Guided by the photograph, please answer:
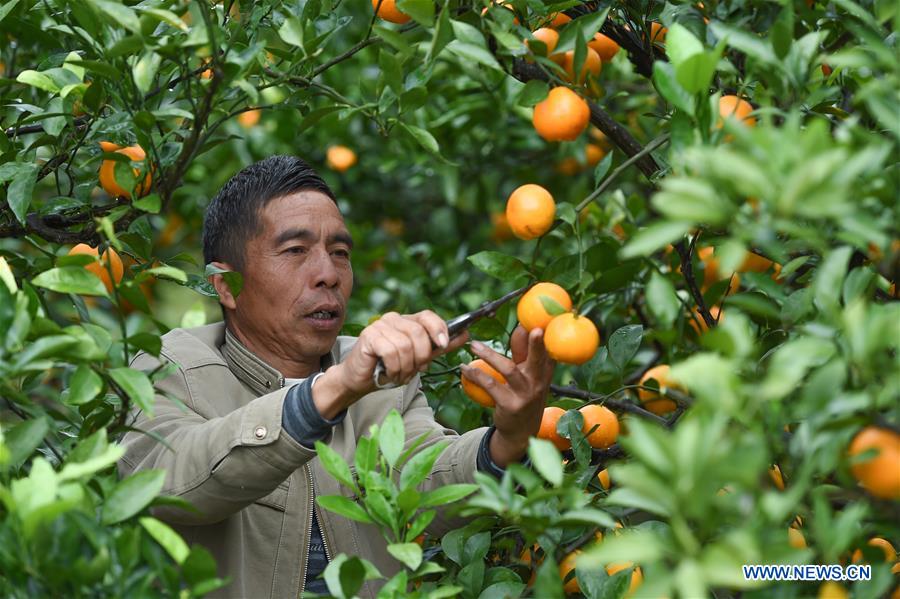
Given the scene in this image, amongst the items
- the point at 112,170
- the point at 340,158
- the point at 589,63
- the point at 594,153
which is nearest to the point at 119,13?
the point at 112,170

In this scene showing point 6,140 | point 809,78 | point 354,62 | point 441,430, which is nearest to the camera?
point 809,78

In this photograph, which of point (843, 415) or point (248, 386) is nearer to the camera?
point (843, 415)

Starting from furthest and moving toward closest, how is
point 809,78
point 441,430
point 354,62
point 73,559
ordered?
1. point 354,62
2. point 441,430
3. point 809,78
4. point 73,559

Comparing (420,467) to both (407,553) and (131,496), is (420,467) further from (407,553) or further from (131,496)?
(131,496)

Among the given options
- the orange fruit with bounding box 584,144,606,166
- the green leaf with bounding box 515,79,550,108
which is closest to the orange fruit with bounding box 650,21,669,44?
the green leaf with bounding box 515,79,550,108

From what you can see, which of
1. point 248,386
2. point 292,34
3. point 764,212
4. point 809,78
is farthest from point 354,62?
point 764,212

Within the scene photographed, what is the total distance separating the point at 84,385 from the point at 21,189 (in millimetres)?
516

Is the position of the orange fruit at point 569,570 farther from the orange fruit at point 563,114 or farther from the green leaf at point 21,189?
the green leaf at point 21,189

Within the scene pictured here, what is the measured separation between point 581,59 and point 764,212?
2.17ft

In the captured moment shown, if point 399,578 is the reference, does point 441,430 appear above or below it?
below

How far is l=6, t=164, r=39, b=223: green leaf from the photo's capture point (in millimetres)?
1681

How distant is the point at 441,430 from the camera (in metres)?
2.09

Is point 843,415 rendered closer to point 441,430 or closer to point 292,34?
point 292,34

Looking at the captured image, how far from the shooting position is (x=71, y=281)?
4.41 feet
